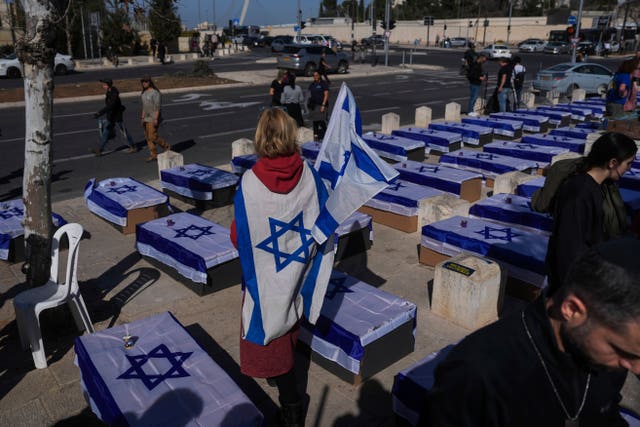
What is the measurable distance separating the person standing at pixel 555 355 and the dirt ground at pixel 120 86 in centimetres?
2421

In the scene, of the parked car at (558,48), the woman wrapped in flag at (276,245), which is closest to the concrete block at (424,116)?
the woman wrapped in flag at (276,245)

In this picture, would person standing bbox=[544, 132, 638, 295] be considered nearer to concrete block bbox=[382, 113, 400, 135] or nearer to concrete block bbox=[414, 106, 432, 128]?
concrete block bbox=[382, 113, 400, 135]

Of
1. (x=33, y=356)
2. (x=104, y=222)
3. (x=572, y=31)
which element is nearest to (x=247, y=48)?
(x=572, y=31)

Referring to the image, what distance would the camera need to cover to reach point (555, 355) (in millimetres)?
1572

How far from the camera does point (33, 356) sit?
181 inches

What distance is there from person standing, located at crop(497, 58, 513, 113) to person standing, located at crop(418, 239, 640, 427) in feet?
51.2

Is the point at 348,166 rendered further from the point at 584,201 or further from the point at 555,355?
the point at 555,355

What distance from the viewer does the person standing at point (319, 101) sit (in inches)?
504

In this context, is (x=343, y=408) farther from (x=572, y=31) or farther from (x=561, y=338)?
(x=572, y=31)

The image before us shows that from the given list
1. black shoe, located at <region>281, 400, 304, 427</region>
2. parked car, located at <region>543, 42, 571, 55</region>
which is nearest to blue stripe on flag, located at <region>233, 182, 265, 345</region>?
black shoe, located at <region>281, 400, 304, 427</region>

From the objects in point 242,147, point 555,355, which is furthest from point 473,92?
point 555,355

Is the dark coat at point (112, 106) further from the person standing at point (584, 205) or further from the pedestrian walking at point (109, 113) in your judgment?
the person standing at point (584, 205)

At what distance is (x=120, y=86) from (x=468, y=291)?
82.9ft

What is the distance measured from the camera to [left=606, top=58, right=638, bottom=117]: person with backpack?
13406 mm
